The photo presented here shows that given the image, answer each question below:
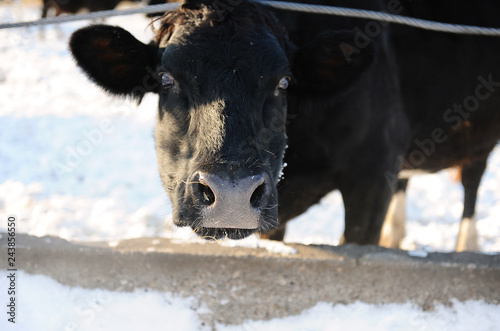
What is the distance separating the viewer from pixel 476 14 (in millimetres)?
3314

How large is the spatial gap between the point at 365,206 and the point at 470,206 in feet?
6.97

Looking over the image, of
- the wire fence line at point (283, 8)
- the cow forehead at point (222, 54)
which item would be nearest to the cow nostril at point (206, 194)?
the cow forehead at point (222, 54)

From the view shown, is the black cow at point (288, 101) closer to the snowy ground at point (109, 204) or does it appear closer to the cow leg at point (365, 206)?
the cow leg at point (365, 206)

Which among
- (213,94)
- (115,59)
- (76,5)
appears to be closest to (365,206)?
(213,94)

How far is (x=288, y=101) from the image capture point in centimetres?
257

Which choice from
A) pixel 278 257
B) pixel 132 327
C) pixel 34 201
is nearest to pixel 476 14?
pixel 278 257

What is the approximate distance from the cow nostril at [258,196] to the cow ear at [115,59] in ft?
2.86

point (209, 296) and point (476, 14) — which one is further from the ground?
point (476, 14)

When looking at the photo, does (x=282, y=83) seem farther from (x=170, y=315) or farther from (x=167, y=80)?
(x=170, y=315)

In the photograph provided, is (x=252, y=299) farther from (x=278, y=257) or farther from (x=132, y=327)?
(x=132, y=327)

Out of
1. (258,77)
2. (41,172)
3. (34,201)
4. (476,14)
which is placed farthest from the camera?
(41,172)

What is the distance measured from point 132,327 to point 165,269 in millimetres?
312

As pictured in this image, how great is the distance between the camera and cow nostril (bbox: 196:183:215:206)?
1.76 meters

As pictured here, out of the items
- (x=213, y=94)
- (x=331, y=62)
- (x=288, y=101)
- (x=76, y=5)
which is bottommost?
(x=213, y=94)
